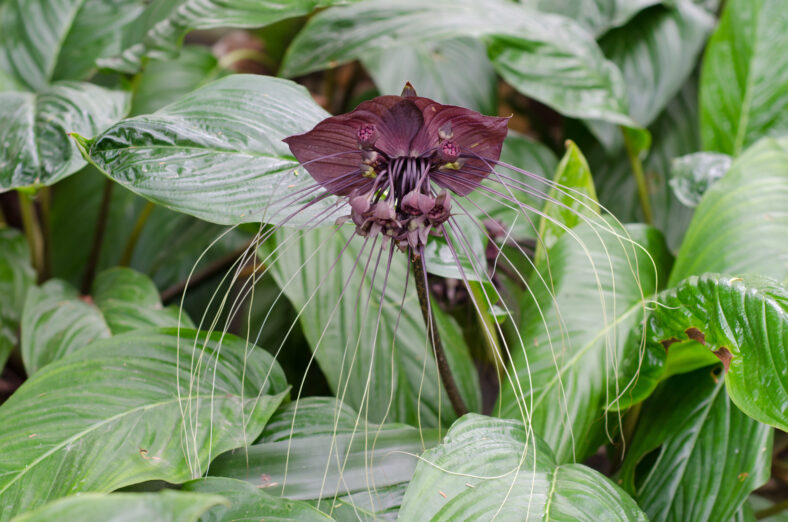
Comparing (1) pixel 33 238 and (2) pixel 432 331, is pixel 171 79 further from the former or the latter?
(2) pixel 432 331

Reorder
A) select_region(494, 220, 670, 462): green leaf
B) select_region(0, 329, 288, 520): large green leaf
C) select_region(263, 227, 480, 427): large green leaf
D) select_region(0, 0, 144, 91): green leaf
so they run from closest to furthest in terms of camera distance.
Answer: select_region(0, 329, 288, 520): large green leaf
select_region(494, 220, 670, 462): green leaf
select_region(263, 227, 480, 427): large green leaf
select_region(0, 0, 144, 91): green leaf

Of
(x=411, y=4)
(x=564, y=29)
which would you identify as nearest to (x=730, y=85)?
(x=564, y=29)

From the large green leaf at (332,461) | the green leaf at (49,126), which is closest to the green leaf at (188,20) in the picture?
the green leaf at (49,126)

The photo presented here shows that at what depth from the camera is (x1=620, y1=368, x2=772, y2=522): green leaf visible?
73 cm

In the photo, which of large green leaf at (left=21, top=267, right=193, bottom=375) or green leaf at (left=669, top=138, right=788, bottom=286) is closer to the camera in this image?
green leaf at (left=669, top=138, right=788, bottom=286)

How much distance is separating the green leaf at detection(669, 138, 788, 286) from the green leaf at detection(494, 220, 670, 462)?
0.26 ft

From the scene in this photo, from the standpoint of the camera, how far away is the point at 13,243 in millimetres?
1151

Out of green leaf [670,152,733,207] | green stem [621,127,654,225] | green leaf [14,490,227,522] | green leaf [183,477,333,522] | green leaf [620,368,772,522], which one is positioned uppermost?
green leaf [670,152,733,207]

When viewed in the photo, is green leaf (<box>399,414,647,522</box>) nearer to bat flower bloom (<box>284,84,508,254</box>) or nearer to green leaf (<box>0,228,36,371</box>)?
bat flower bloom (<box>284,84,508,254</box>)

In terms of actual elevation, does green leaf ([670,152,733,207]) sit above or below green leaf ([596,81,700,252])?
above

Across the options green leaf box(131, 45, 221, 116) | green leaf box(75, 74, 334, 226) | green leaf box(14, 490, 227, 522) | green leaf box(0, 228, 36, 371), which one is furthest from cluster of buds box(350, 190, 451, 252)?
green leaf box(131, 45, 221, 116)

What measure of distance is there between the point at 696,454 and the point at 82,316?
2.92ft

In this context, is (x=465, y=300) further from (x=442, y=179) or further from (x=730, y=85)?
(x=730, y=85)

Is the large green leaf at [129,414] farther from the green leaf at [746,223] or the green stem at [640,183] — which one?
the green stem at [640,183]
